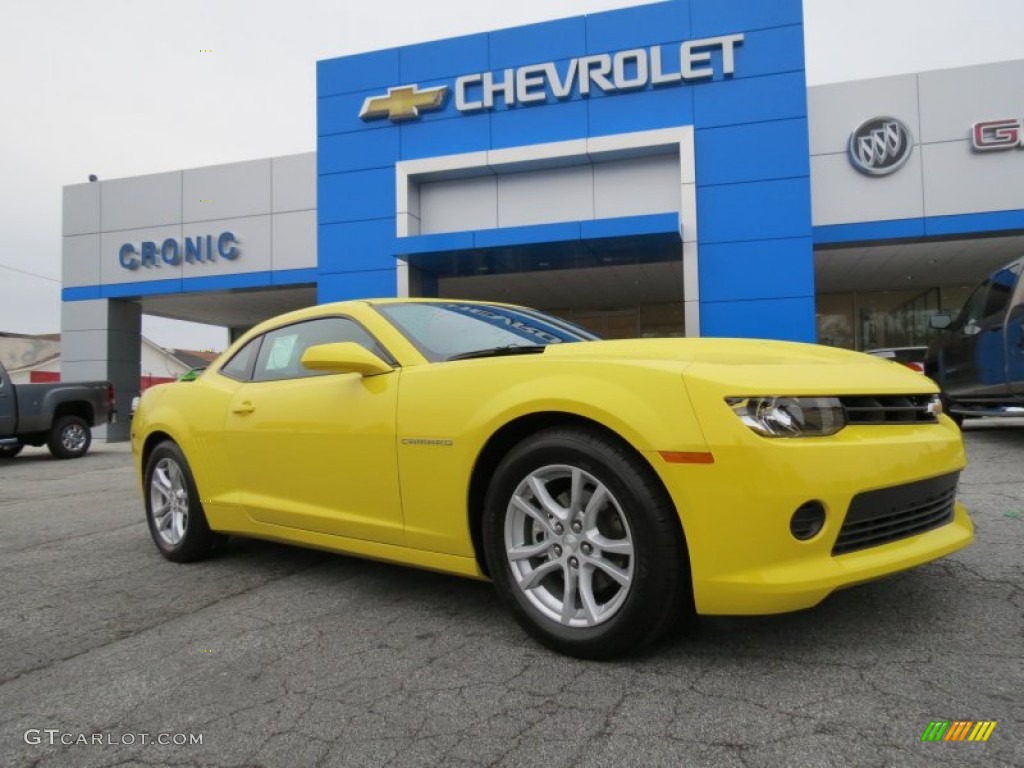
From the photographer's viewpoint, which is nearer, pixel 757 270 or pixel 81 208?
pixel 757 270

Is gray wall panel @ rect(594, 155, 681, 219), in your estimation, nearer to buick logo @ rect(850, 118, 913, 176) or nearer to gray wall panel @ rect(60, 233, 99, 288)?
buick logo @ rect(850, 118, 913, 176)

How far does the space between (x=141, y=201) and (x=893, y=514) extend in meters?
20.4

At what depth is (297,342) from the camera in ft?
12.0

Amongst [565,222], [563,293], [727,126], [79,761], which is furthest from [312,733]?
[563,293]

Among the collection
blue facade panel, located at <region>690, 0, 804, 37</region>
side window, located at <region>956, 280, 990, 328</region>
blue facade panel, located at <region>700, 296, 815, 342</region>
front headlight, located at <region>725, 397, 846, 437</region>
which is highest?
blue facade panel, located at <region>690, 0, 804, 37</region>

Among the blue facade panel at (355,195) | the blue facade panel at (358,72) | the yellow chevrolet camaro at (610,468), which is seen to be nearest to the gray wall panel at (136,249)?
the blue facade panel at (355,195)

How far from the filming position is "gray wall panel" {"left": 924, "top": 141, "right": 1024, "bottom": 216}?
13.2 m

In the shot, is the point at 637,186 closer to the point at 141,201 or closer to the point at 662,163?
the point at 662,163

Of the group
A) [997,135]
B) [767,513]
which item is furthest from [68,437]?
[997,135]

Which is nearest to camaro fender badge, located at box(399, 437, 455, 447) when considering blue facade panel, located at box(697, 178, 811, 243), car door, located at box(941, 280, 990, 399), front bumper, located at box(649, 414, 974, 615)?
front bumper, located at box(649, 414, 974, 615)

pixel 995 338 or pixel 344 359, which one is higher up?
pixel 995 338

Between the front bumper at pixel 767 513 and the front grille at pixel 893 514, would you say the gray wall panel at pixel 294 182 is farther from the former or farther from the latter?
the front grille at pixel 893 514

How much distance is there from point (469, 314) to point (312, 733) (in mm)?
2059

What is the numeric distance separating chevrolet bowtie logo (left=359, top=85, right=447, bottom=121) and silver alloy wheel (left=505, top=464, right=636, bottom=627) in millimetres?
13569
